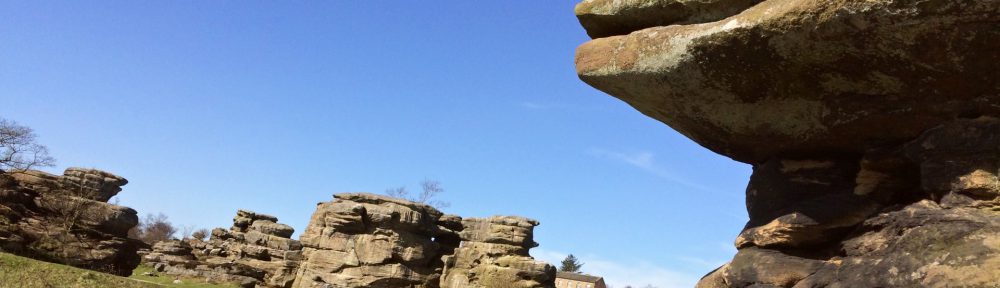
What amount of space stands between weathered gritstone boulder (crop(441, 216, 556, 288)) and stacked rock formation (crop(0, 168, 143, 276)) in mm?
15990

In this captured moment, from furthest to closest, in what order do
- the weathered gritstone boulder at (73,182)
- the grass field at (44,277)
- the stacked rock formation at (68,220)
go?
the weathered gritstone boulder at (73,182) < the stacked rock formation at (68,220) < the grass field at (44,277)

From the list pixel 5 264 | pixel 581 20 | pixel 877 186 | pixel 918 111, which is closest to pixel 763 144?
pixel 877 186

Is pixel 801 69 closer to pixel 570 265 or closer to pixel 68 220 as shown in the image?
pixel 68 220

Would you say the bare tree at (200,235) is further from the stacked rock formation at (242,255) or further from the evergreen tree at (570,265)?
the evergreen tree at (570,265)

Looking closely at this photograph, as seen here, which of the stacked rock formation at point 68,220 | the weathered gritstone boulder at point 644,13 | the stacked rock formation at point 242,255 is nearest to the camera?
the weathered gritstone boulder at point 644,13

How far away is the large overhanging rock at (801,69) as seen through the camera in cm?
533

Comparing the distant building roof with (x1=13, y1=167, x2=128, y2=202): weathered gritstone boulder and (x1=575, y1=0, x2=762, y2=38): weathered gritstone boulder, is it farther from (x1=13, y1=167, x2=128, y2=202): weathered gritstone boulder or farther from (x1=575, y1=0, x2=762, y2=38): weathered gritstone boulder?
(x1=575, y1=0, x2=762, y2=38): weathered gritstone boulder

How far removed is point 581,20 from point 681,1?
1.49m

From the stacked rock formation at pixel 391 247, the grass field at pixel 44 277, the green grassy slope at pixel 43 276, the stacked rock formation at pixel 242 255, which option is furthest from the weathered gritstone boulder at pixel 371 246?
the green grassy slope at pixel 43 276

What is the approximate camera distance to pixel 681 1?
7234 mm

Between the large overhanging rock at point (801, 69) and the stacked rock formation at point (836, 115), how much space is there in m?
0.01

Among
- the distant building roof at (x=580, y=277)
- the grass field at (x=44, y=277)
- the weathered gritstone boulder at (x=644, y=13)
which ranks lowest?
the grass field at (x=44, y=277)

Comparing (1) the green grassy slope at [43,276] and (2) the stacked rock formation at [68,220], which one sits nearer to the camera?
(1) the green grassy slope at [43,276]

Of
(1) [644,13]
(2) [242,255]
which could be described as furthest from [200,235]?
(1) [644,13]
